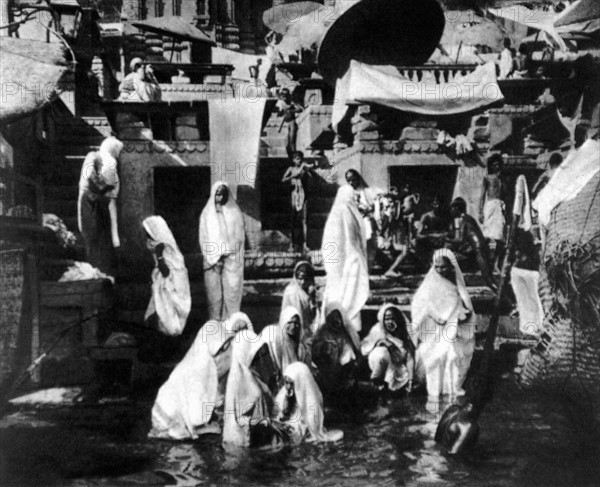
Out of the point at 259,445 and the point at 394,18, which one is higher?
the point at 394,18

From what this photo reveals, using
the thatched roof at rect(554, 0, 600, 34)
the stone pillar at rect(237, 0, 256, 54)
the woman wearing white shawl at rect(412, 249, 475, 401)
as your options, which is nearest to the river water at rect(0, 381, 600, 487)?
the woman wearing white shawl at rect(412, 249, 475, 401)

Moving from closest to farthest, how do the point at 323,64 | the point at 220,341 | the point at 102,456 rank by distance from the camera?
the point at 102,456 → the point at 220,341 → the point at 323,64

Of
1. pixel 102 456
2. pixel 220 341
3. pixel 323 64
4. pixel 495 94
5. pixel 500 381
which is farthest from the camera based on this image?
pixel 323 64

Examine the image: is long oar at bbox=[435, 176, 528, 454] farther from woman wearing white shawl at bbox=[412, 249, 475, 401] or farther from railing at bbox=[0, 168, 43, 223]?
A: railing at bbox=[0, 168, 43, 223]

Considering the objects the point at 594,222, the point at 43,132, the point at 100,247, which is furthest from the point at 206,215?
the point at 594,222

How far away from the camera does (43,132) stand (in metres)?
5.07

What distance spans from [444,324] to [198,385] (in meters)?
1.85

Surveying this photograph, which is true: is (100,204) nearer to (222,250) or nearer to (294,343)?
(222,250)

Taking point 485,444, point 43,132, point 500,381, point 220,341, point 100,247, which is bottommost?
point 485,444

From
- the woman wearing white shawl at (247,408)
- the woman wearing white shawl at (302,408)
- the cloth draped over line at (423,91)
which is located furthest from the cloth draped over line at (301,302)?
the cloth draped over line at (423,91)

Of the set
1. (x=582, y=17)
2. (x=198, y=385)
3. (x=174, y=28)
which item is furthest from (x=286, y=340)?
(x=582, y=17)

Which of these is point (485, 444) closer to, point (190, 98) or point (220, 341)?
point (220, 341)

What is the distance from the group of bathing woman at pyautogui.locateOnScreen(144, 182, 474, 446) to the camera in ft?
15.5

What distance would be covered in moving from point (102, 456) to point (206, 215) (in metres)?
1.79
